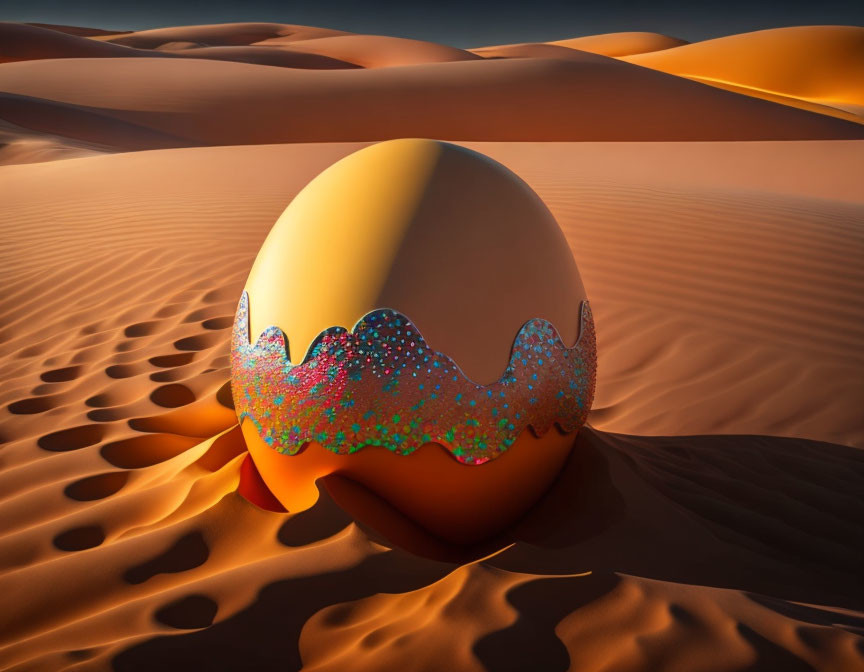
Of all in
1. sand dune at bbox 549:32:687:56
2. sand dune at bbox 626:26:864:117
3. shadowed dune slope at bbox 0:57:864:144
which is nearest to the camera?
shadowed dune slope at bbox 0:57:864:144

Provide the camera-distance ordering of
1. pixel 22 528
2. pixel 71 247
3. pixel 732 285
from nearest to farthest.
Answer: pixel 22 528
pixel 732 285
pixel 71 247

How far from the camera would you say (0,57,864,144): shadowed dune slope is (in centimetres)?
2081

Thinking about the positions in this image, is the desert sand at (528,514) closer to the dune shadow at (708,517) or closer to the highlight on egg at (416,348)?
the dune shadow at (708,517)

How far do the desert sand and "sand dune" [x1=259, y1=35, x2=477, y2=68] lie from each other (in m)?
39.4

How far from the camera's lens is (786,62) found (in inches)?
1710

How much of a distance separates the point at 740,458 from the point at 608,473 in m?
0.99

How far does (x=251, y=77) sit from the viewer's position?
2500 centimetres

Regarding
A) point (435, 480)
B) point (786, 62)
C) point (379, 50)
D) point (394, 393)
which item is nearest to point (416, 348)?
point (394, 393)

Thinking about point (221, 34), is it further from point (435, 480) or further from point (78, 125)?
point (435, 480)

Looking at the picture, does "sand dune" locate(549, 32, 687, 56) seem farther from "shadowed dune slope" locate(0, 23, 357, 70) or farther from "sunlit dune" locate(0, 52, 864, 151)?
"sunlit dune" locate(0, 52, 864, 151)

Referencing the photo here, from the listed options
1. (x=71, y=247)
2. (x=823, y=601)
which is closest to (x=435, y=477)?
(x=823, y=601)

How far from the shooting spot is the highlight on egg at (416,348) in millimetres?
2412

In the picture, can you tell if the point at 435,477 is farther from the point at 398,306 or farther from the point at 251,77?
the point at 251,77

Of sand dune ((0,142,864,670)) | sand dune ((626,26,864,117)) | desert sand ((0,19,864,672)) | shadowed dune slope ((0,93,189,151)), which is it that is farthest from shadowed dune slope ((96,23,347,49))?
sand dune ((0,142,864,670))
